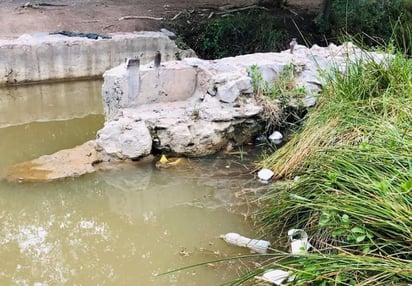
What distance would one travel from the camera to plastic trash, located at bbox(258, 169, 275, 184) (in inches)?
177

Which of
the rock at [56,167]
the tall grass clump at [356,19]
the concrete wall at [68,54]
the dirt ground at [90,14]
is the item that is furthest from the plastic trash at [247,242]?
the tall grass clump at [356,19]

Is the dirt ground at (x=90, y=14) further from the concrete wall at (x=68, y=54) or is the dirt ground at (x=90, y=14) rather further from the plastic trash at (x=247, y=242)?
the plastic trash at (x=247, y=242)

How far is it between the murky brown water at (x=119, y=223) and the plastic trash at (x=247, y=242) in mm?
54

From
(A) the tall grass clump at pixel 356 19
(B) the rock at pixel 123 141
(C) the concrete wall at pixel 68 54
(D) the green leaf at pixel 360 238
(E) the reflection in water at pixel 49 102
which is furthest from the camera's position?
(A) the tall grass clump at pixel 356 19

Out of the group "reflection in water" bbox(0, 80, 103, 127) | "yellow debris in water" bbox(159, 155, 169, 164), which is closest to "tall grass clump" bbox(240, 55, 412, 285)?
"yellow debris in water" bbox(159, 155, 169, 164)

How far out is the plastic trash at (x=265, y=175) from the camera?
4488 millimetres

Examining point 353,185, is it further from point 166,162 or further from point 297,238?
point 166,162

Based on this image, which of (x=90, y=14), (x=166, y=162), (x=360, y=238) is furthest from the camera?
(x=90, y=14)

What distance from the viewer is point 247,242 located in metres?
3.68

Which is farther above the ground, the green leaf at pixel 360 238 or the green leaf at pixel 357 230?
the green leaf at pixel 357 230

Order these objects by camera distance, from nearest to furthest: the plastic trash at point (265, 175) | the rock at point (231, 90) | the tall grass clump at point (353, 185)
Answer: the tall grass clump at point (353, 185)
the plastic trash at point (265, 175)
the rock at point (231, 90)

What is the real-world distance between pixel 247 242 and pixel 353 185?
0.96 m

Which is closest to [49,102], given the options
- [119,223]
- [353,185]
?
[119,223]

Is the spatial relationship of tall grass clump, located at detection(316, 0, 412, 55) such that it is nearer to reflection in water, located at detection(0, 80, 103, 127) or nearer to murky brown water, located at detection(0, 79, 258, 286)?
reflection in water, located at detection(0, 80, 103, 127)
